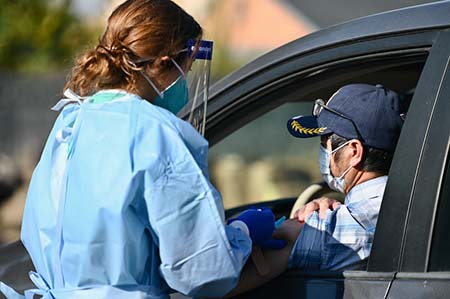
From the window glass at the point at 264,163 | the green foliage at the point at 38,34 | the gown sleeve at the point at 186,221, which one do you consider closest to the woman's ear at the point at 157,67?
the gown sleeve at the point at 186,221

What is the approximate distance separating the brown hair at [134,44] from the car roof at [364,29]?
1.34 feet

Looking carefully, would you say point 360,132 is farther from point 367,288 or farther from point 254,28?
point 254,28

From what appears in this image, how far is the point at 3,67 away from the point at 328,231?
12560 mm

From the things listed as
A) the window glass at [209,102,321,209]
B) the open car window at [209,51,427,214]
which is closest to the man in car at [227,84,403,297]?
the open car window at [209,51,427,214]

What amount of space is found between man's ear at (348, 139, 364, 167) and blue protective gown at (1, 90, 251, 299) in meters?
0.44

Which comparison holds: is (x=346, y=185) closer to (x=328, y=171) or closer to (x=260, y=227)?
(x=328, y=171)

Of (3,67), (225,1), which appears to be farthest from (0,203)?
(225,1)

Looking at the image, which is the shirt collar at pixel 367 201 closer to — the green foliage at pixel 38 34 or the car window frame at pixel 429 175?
the car window frame at pixel 429 175

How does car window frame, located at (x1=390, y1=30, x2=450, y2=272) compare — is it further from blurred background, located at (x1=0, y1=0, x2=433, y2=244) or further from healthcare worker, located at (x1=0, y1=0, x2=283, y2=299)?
blurred background, located at (x1=0, y1=0, x2=433, y2=244)

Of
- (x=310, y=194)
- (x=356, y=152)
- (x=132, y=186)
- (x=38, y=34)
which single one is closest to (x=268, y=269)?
(x=356, y=152)

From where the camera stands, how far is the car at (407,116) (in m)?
2.29

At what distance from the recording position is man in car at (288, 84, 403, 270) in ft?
8.16

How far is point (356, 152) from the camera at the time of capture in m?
2.58

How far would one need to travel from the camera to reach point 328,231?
8.21 feet
